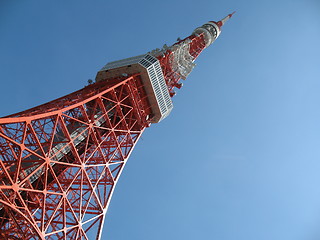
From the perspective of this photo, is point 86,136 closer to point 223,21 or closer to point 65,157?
point 65,157

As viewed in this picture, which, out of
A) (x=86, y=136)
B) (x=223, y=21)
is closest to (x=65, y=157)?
(x=86, y=136)

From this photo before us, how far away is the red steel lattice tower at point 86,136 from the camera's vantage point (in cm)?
1535

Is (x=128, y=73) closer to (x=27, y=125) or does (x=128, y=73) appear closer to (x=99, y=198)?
(x=99, y=198)

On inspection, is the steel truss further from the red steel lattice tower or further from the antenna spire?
the antenna spire

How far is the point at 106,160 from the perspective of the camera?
68.7ft

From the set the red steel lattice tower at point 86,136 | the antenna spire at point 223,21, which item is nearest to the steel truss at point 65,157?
the red steel lattice tower at point 86,136

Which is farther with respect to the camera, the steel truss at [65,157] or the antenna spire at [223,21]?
the antenna spire at [223,21]

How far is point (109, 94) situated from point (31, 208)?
10174 millimetres

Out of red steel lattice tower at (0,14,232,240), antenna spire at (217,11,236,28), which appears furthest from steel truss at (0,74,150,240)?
antenna spire at (217,11,236,28)

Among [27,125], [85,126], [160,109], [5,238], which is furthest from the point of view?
[160,109]

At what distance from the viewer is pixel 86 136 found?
2041 cm

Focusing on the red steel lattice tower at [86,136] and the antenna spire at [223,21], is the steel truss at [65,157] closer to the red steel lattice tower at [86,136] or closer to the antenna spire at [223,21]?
the red steel lattice tower at [86,136]

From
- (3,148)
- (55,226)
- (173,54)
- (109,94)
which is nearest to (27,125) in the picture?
(3,148)

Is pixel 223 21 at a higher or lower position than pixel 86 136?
higher
